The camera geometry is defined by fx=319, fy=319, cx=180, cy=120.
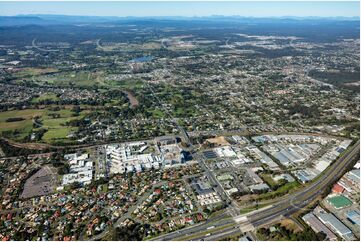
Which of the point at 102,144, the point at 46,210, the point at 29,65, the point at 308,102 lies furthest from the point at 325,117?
the point at 29,65

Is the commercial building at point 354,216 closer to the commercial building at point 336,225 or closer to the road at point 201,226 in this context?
the commercial building at point 336,225

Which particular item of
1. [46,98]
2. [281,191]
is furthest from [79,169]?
[46,98]

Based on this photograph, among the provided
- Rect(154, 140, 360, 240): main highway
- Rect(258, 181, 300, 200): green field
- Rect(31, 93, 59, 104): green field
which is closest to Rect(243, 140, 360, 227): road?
Rect(154, 140, 360, 240): main highway

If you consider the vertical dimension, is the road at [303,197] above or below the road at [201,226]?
above

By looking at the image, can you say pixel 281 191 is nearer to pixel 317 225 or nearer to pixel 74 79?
pixel 317 225

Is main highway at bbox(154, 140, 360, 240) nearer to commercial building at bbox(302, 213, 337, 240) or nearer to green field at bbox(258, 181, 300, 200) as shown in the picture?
green field at bbox(258, 181, 300, 200)

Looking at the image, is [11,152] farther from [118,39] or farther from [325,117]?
[118,39]

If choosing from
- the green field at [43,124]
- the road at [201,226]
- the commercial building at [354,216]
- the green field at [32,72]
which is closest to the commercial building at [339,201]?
the commercial building at [354,216]

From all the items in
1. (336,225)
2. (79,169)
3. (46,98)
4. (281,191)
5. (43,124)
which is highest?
(336,225)
